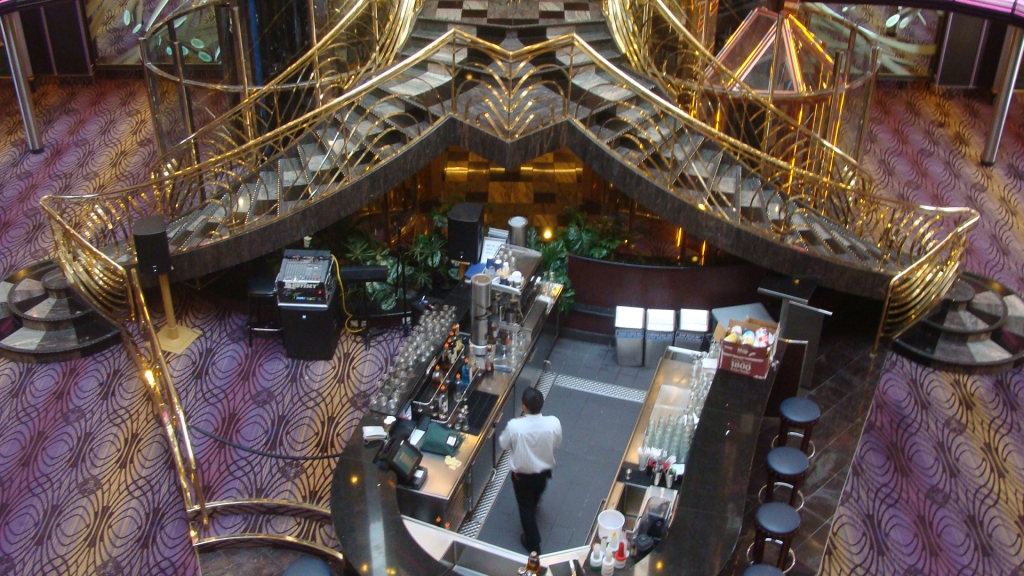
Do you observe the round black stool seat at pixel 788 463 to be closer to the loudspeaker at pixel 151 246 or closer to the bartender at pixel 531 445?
the bartender at pixel 531 445

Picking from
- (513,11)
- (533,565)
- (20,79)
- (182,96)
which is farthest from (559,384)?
(20,79)

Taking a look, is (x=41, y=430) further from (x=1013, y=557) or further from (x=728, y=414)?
(x=1013, y=557)

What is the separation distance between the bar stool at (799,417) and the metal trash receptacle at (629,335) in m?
1.67

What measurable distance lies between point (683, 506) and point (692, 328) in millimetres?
2710

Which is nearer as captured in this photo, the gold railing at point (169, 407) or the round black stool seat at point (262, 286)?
the gold railing at point (169, 407)

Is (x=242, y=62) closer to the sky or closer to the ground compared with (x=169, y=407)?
closer to the sky

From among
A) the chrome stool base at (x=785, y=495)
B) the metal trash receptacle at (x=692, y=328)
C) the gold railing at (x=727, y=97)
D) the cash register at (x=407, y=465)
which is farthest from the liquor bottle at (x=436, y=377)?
the gold railing at (x=727, y=97)

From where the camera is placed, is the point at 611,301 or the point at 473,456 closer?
the point at 473,456

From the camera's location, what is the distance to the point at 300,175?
9180 millimetres

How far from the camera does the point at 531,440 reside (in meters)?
7.01

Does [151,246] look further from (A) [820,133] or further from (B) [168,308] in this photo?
(A) [820,133]

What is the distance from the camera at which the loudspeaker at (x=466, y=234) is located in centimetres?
914

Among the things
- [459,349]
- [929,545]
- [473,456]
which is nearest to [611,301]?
[459,349]

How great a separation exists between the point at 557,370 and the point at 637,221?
2.06 meters
